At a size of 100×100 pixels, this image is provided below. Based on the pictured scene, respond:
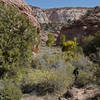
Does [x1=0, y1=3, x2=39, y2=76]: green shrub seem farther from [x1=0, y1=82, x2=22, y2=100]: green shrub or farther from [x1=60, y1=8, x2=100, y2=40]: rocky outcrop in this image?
[x1=60, y1=8, x2=100, y2=40]: rocky outcrop

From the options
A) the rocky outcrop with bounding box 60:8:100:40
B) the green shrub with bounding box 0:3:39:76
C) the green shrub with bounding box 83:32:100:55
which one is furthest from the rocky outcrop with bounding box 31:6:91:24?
the green shrub with bounding box 0:3:39:76

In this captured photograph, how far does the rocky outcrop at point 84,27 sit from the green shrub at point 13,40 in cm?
2527

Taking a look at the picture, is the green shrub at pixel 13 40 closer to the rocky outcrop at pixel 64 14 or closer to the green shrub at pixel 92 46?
the green shrub at pixel 92 46

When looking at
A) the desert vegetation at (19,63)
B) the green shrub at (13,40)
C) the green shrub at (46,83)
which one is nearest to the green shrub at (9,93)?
the desert vegetation at (19,63)

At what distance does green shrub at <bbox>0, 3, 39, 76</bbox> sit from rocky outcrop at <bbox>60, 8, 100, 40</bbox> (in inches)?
995

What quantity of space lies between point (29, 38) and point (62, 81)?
2.93m

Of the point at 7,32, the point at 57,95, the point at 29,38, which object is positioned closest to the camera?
the point at 7,32

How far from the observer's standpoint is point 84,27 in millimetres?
31328

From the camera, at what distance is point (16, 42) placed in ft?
19.2

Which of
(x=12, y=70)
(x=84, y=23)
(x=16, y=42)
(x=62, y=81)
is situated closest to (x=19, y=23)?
(x=16, y=42)

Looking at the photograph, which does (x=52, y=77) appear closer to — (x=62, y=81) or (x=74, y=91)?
(x=62, y=81)

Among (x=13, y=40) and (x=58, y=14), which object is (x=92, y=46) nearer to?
(x=13, y=40)

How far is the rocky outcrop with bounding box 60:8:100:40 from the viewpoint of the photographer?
29617 mm

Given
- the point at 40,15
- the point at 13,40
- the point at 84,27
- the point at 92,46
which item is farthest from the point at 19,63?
the point at 40,15
